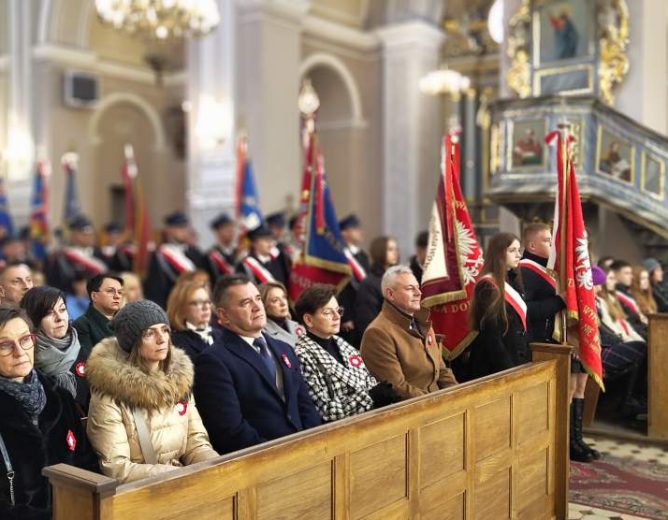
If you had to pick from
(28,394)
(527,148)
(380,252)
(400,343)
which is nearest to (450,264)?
(400,343)

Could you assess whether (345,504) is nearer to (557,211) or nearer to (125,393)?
(125,393)

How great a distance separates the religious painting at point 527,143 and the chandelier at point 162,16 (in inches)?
166

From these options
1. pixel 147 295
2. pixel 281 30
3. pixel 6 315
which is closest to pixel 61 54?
pixel 281 30

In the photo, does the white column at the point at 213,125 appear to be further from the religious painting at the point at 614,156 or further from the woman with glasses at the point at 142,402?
the woman with glasses at the point at 142,402

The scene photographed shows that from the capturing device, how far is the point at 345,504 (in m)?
2.83

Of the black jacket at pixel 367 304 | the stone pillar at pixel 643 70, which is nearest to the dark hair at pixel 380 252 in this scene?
the black jacket at pixel 367 304

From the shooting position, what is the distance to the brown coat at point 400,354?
4.01 m

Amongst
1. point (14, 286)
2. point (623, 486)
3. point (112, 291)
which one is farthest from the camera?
point (623, 486)

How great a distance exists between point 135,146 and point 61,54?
3.55 metres

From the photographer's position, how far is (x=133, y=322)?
2996mm

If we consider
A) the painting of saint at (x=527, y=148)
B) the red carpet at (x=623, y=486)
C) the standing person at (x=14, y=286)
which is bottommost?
the red carpet at (x=623, y=486)

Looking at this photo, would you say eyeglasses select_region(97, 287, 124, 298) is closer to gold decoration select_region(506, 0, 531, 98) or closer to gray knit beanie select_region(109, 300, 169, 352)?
gray knit beanie select_region(109, 300, 169, 352)

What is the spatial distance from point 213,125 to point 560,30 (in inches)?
195

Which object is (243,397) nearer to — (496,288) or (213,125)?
(496,288)
